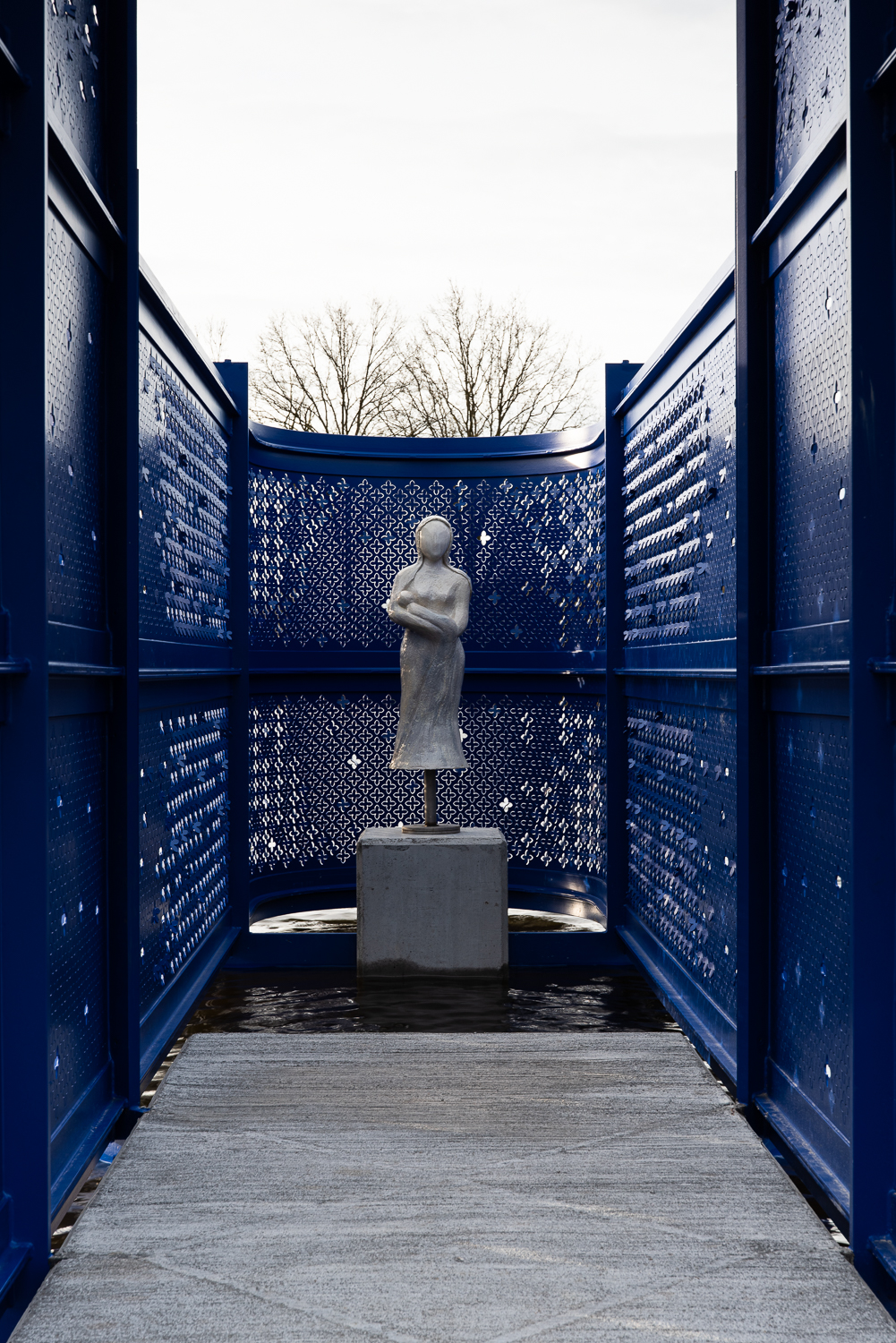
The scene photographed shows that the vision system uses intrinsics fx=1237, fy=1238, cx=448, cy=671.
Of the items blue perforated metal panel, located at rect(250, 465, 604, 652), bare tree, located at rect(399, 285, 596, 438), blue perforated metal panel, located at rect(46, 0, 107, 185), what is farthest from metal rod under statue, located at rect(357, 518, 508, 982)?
Result: bare tree, located at rect(399, 285, 596, 438)

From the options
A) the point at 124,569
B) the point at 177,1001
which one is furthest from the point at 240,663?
the point at 124,569

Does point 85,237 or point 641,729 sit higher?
point 85,237

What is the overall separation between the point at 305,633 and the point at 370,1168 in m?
4.90

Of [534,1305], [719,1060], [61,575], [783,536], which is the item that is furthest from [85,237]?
[719,1060]

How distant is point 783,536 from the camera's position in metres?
3.93

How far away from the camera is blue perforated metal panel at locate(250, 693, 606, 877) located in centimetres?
791

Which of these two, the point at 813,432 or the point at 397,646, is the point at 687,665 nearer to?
the point at 813,432

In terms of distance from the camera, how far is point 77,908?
367 cm

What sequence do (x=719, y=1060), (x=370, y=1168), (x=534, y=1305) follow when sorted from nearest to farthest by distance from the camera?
(x=534, y=1305) → (x=370, y=1168) → (x=719, y=1060)

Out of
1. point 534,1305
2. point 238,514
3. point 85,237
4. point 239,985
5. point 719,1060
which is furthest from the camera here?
point 238,514

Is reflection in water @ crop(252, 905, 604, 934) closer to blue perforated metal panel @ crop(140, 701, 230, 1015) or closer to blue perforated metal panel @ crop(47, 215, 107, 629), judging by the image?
blue perforated metal panel @ crop(140, 701, 230, 1015)
